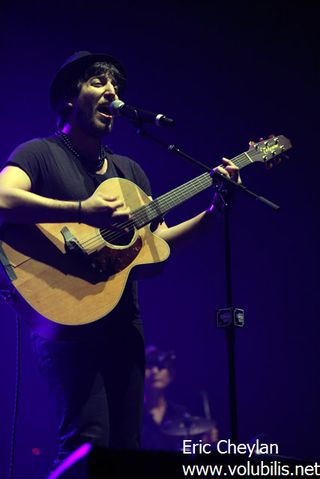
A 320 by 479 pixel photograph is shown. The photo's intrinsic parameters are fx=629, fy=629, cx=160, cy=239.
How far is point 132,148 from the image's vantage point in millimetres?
5680

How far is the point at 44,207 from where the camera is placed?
9.27 ft

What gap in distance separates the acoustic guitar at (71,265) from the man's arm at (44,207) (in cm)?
6

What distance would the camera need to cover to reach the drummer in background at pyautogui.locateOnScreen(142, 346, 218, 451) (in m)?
5.97

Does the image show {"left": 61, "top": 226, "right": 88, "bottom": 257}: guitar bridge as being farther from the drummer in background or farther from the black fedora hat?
the drummer in background

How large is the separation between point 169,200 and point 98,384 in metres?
1.09

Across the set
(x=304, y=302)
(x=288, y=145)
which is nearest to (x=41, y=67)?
(x=288, y=145)

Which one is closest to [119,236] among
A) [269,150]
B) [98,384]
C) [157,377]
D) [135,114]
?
[135,114]

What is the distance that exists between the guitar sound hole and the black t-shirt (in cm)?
21

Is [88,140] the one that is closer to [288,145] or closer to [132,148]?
[288,145]

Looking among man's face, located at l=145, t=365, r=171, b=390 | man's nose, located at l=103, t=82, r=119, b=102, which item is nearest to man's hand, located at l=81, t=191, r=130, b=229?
man's nose, located at l=103, t=82, r=119, b=102

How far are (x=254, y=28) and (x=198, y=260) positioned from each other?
225 cm

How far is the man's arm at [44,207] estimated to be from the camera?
2.79 metres

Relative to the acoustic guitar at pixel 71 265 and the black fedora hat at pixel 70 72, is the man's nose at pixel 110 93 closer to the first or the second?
the black fedora hat at pixel 70 72

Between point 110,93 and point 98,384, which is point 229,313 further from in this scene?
point 110,93
